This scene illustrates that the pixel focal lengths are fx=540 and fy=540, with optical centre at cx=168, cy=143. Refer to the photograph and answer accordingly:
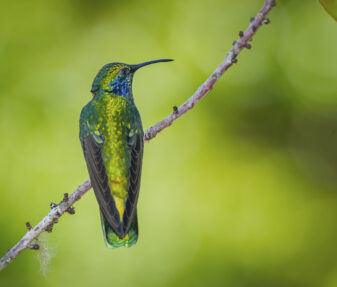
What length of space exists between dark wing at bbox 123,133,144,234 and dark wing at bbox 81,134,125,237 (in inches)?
1.5

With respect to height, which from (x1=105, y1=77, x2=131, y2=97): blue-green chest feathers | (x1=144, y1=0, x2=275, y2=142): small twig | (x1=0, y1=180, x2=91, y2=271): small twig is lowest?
(x1=0, y1=180, x2=91, y2=271): small twig

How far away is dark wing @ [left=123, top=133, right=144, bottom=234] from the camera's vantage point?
2.07 metres

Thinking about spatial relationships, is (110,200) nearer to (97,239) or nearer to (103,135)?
(103,135)

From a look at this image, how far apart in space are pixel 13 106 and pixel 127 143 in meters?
2.01

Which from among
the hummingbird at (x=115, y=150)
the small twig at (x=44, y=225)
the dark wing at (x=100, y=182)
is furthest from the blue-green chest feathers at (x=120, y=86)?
the small twig at (x=44, y=225)

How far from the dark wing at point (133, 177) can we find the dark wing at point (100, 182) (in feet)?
0.13

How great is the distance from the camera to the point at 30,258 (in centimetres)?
365

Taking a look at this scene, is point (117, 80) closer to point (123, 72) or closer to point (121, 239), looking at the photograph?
point (123, 72)

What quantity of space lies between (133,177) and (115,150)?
18 cm

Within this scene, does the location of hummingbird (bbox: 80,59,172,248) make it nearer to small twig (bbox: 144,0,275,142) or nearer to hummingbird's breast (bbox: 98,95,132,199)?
hummingbird's breast (bbox: 98,95,132,199)

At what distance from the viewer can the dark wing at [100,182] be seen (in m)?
2.05

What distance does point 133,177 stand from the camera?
7.24 ft

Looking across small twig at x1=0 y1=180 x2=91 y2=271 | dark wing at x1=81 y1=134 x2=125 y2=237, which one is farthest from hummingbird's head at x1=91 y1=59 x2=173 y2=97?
small twig at x1=0 y1=180 x2=91 y2=271

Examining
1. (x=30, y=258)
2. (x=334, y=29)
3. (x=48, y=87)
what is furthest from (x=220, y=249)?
(x=334, y=29)
